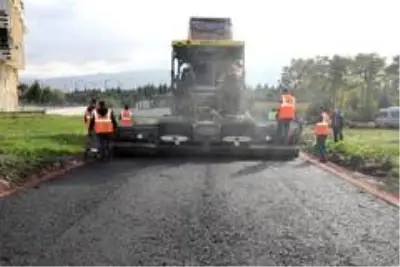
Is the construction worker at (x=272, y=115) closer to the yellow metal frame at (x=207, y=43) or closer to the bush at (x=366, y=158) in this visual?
the bush at (x=366, y=158)

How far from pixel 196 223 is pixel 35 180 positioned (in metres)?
6.38

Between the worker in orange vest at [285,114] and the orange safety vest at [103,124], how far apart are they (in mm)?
4633

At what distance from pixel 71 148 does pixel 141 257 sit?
15.4 metres

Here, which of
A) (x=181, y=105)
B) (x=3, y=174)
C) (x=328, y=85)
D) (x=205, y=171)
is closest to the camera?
(x=3, y=174)

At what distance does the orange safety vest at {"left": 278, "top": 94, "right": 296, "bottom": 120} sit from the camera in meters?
22.2

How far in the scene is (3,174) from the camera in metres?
15.2

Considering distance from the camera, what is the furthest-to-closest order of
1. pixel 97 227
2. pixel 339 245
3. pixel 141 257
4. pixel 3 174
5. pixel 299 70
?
pixel 299 70
pixel 3 174
pixel 97 227
pixel 339 245
pixel 141 257

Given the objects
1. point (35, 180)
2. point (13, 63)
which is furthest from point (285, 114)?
point (13, 63)

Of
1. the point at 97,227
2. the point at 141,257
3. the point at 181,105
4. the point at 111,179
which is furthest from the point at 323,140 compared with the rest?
the point at 141,257

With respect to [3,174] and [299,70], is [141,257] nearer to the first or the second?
[3,174]

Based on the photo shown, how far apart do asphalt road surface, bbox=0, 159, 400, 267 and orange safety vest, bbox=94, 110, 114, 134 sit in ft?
15.6

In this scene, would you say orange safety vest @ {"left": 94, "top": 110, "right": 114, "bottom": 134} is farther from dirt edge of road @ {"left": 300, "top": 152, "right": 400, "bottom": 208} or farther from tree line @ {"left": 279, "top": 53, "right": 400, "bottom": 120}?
tree line @ {"left": 279, "top": 53, "right": 400, "bottom": 120}

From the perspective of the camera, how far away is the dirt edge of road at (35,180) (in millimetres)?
13594

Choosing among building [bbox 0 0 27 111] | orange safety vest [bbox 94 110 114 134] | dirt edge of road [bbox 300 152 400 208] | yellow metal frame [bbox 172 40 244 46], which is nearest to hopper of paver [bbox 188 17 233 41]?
yellow metal frame [bbox 172 40 244 46]
